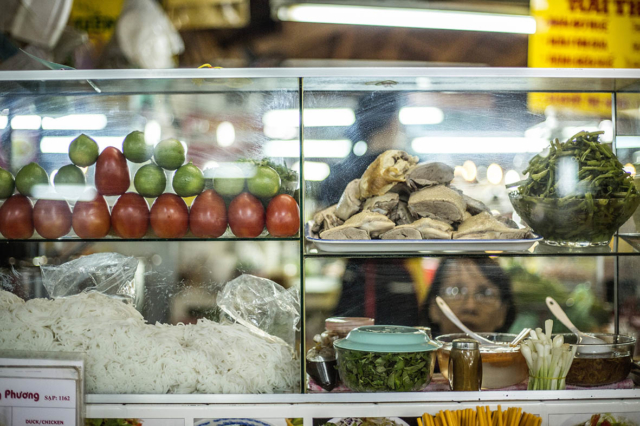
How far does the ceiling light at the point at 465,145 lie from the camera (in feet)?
6.61

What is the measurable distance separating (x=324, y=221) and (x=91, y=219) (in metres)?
0.77

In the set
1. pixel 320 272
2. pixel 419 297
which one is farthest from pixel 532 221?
pixel 320 272

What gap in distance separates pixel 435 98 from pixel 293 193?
73 centimetres

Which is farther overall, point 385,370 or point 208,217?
point 208,217

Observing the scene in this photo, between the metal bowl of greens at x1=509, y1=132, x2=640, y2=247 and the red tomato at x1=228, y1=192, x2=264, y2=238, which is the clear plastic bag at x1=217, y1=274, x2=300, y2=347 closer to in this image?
the red tomato at x1=228, y1=192, x2=264, y2=238

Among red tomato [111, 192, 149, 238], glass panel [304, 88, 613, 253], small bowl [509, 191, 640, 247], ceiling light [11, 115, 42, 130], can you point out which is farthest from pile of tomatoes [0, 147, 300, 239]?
small bowl [509, 191, 640, 247]

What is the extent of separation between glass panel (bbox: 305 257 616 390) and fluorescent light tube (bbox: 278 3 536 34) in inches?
54.2

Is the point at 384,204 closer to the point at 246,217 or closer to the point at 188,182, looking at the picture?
the point at 246,217

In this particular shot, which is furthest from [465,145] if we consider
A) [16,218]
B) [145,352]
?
[16,218]

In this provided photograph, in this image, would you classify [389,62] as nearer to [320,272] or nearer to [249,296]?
[320,272]

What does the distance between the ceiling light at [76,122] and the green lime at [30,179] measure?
0.15 m

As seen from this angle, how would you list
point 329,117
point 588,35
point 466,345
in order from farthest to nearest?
point 588,35
point 329,117
point 466,345

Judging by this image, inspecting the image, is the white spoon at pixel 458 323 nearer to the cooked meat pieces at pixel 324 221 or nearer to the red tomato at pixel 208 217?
the cooked meat pieces at pixel 324 221

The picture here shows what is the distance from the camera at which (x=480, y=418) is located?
1521mm
